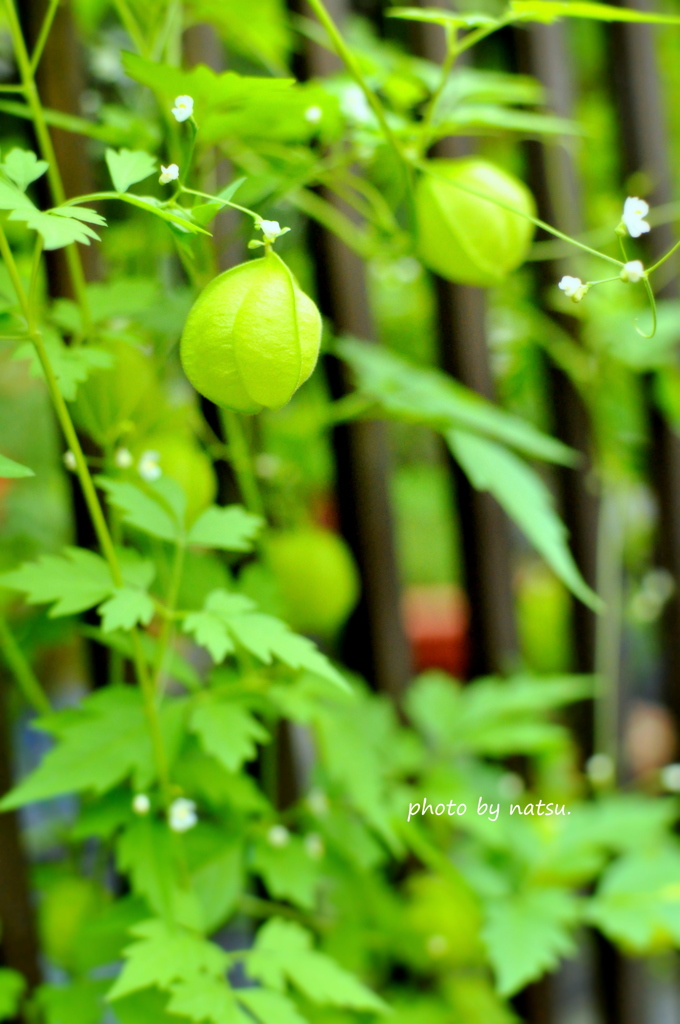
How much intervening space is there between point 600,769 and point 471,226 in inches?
26.2

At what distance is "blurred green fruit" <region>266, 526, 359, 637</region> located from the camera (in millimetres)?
716

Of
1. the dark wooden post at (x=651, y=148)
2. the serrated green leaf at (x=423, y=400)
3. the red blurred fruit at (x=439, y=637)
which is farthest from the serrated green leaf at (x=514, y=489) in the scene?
the red blurred fruit at (x=439, y=637)

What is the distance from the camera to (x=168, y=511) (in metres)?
0.52

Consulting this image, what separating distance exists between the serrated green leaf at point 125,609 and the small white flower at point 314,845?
0.31 m

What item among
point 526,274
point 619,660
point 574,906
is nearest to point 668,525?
point 619,660

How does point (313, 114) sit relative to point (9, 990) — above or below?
above

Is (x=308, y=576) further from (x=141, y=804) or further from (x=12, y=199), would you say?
(x=12, y=199)

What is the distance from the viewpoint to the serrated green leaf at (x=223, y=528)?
0.49 metres

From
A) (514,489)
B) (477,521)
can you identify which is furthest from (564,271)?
(514,489)

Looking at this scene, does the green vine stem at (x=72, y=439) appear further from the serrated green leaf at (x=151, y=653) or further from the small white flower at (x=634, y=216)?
the small white flower at (x=634, y=216)

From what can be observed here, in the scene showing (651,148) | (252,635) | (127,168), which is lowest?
(252,635)

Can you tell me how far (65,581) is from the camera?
0.45 metres

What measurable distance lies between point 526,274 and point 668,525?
346 millimetres

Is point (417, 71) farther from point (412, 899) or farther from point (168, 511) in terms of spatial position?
point (412, 899)
